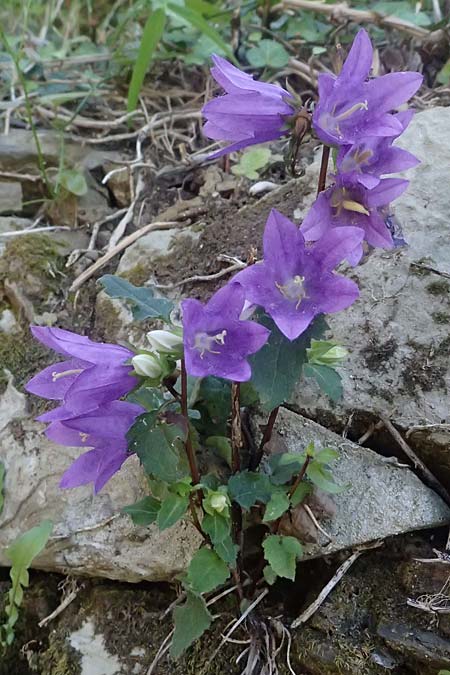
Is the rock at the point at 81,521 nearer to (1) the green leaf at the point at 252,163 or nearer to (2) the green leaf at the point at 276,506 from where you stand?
(2) the green leaf at the point at 276,506

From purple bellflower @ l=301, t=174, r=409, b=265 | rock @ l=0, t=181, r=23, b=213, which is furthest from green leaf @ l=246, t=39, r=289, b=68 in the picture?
purple bellflower @ l=301, t=174, r=409, b=265

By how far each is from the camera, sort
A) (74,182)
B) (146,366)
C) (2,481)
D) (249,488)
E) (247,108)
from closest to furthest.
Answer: (146,366) < (247,108) < (249,488) < (2,481) < (74,182)

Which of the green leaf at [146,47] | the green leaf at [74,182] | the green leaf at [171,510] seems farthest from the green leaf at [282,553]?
the green leaf at [146,47]

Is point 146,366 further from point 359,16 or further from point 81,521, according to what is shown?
point 359,16

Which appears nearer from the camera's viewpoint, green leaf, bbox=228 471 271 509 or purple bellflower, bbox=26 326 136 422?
purple bellflower, bbox=26 326 136 422

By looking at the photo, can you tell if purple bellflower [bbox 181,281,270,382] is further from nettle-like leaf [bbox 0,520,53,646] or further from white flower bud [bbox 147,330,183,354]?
nettle-like leaf [bbox 0,520,53,646]

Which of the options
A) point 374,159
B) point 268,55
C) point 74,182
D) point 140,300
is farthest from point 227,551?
point 268,55

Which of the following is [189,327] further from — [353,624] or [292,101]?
[353,624]
